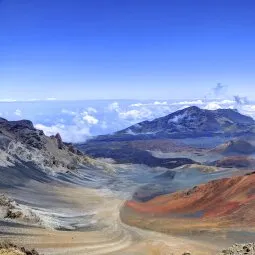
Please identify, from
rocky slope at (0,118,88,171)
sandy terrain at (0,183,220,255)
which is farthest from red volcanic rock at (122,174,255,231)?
rocky slope at (0,118,88,171)

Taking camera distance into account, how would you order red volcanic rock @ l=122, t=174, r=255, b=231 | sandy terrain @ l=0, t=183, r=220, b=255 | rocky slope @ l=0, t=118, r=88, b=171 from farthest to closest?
rocky slope @ l=0, t=118, r=88, b=171
red volcanic rock @ l=122, t=174, r=255, b=231
sandy terrain @ l=0, t=183, r=220, b=255

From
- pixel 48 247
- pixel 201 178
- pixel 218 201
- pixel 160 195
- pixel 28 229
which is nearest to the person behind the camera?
pixel 48 247

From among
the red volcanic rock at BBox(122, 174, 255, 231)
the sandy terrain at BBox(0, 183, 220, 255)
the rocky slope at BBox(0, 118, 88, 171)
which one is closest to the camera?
the sandy terrain at BBox(0, 183, 220, 255)

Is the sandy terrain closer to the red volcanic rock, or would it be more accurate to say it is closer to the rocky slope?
the red volcanic rock

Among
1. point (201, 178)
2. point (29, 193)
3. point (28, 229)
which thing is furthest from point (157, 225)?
point (201, 178)

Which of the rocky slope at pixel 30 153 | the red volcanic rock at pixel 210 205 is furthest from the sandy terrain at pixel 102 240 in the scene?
the rocky slope at pixel 30 153

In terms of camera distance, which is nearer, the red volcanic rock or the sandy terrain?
the sandy terrain

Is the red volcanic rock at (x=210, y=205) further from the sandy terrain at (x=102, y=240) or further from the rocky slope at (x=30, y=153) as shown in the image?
the rocky slope at (x=30, y=153)

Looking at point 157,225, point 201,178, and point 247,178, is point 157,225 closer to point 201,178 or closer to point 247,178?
point 247,178

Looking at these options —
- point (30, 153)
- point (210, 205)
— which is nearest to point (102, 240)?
point (210, 205)
